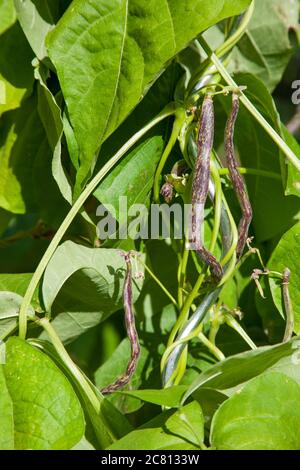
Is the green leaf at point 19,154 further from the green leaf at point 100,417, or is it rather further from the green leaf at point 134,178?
the green leaf at point 100,417

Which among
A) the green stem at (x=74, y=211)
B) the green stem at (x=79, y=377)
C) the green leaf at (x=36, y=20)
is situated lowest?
the green stem at (x=79, y=377)

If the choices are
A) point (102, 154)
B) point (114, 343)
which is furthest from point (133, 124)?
point (114, 343)

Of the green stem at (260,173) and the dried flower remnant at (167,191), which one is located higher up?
the dried flower remnant at (167,191)

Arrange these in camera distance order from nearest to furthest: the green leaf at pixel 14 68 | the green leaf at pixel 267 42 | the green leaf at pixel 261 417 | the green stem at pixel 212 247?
the green leaf at pixel 261 417 → the green stem at pixel 212 247 → the green leaf at pixel 14 68 → the green leaf at pixel 267 42

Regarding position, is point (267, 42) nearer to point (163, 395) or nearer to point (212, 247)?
point (212, 247)

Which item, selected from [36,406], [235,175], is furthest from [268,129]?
[36,406]

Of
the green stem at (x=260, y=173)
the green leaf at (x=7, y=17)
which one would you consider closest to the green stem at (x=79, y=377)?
the green stem at (x=260, y=173)

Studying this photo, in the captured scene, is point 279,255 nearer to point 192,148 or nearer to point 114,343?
point 192,148
